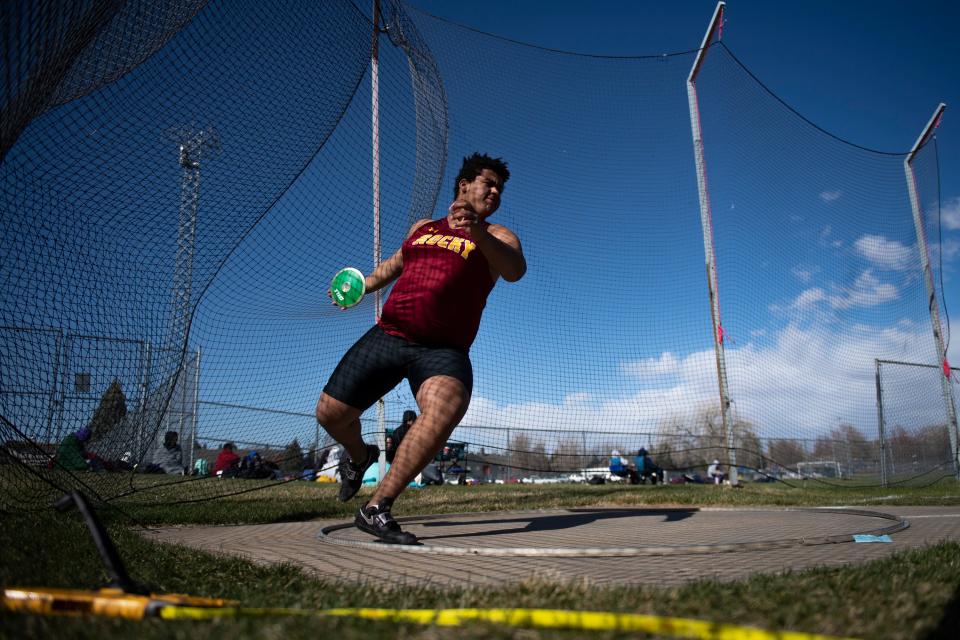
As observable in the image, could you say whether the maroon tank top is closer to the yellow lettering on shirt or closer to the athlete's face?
the yellow lettering on shirt

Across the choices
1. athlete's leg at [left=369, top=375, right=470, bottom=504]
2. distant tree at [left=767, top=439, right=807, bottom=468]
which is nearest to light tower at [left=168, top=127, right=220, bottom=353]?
athlete's leg at [left=369, top=375, right=470, bottom=504]

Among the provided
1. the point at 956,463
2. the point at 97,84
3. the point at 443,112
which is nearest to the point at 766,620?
the point at 97,84

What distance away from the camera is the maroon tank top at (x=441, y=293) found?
355cm

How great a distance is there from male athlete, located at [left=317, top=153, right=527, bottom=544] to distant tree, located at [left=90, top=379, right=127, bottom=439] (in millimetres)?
1537

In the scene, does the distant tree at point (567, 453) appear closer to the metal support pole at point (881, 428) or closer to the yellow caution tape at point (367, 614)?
the metal support pole at point (881, 428)

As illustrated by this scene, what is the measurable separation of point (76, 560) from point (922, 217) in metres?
19.8

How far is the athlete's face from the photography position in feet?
12.7

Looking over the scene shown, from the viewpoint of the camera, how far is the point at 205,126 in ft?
14.0

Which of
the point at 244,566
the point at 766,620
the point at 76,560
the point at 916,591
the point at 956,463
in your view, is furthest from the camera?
the point at 956,463

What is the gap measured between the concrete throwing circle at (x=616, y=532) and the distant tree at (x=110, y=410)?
176 cm

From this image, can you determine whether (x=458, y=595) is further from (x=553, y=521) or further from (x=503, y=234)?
(x=553, y=521)

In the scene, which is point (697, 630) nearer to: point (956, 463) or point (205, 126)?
point (205, 126)

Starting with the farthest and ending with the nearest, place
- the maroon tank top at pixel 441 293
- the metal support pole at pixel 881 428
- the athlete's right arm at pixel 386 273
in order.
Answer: the metal support pole at pixel 881 428 < the athlete's right arm at pixel 386 273 < the maroon tank top at pixel 441 293

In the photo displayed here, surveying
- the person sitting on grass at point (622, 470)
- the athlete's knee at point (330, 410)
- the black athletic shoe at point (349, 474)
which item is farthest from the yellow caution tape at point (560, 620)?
the person sitting on grass at point (622, 470)
